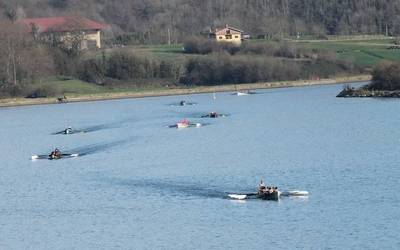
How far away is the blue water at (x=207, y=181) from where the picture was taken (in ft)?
135

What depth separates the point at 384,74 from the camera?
96875mm

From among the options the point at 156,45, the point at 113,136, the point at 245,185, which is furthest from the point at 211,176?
the point at 156,45

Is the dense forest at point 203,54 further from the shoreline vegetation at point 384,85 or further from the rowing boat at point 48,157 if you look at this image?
the rowing boat at point 48,157

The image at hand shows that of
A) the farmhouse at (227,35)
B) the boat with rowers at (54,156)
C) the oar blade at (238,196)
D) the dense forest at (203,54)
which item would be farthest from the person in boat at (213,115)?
the farmhouse at (227,35)

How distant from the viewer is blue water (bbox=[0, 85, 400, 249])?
41188 mm

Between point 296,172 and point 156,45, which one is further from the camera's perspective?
point 156,45

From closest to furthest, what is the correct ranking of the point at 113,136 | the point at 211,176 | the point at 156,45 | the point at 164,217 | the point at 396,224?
the point at 396,224 < the point at 164,217 < the point at 211,176 < the point at 113,136 < the point at 156,45

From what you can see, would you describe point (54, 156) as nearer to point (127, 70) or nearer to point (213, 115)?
point (213, 115)

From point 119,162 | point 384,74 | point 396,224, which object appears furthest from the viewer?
point 384,74

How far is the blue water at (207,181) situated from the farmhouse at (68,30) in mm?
48397

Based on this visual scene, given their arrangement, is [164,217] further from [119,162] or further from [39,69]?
[39,69]

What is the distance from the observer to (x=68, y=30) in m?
138

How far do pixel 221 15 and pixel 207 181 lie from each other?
375 feet

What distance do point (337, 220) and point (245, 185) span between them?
9.63 metres
